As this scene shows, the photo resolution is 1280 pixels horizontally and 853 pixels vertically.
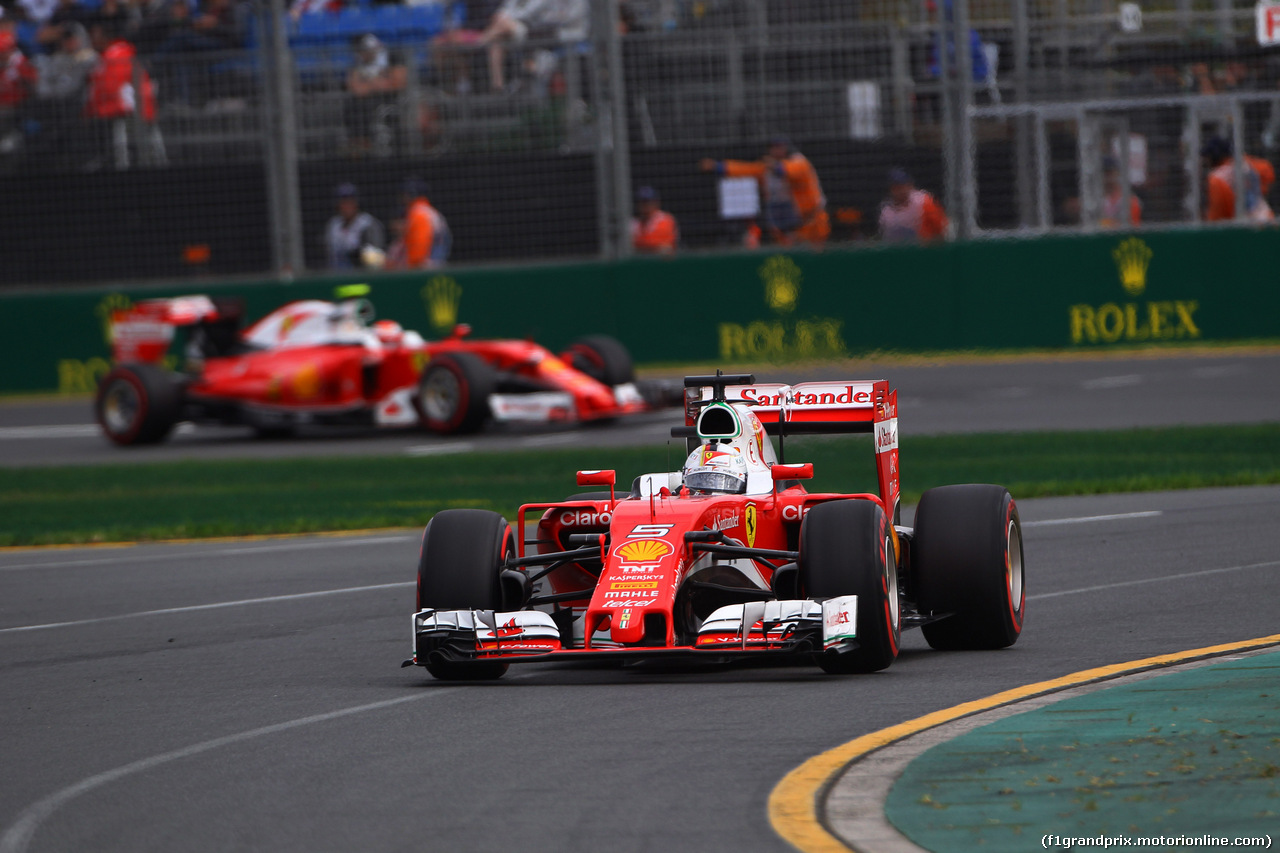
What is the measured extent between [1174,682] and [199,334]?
15.4 m

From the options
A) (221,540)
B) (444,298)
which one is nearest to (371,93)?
(444,298)

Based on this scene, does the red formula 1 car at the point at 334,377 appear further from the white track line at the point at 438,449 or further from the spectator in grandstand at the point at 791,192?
the spectator in grandstand at the point at 791,192

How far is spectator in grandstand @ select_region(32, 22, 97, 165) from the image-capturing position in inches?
948

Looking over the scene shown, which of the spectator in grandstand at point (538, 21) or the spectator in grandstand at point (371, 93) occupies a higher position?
the spectator in grandstand at point (538, 21)

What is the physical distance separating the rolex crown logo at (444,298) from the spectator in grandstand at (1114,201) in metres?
7.68

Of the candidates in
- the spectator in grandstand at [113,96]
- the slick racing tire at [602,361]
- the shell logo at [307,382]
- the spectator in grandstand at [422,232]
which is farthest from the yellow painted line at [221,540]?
the spectator in grandstand at [113,96]

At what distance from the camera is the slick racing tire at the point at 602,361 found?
18953mm

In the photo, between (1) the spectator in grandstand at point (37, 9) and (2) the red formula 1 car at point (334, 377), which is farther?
(1) the spectator in grandstand at point (37, 9)

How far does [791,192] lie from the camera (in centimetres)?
2264

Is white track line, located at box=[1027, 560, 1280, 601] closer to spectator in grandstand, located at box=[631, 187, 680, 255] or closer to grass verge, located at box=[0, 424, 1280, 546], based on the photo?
grass verge, located at box=[0, 424, 1280, 546]

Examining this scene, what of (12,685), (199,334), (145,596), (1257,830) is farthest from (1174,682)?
(199,334)

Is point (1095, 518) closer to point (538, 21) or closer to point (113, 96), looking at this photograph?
point (538, 21)

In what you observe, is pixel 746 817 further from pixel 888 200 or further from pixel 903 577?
pixel 888 200

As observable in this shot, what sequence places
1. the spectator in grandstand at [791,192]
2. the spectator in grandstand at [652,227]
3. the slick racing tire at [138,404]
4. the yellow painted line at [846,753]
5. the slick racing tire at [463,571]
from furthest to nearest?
the spectator in grandstand at [652,227], the spectator in grandstand at [791,192], the slick racing tire at [138,404], the slick racing tire at [463,571], the yellow painted line at [846,753]
